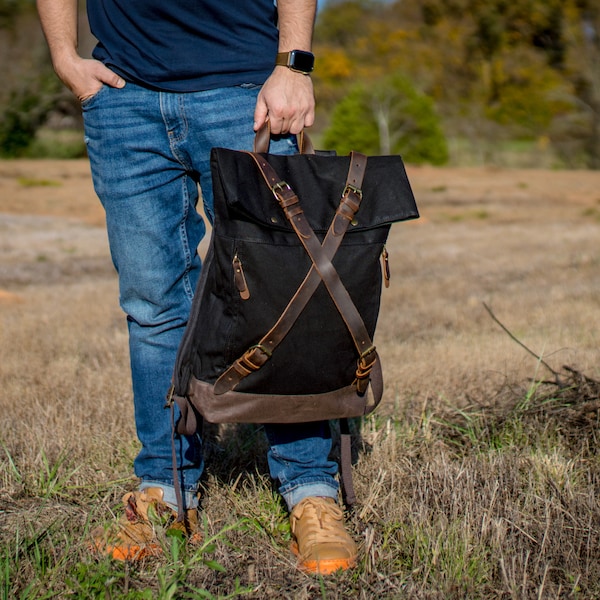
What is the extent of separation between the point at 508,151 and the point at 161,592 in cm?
2626

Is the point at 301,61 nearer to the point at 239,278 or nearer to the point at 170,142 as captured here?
the point at 170,142

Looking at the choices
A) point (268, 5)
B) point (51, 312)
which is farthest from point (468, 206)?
point (268, 5)

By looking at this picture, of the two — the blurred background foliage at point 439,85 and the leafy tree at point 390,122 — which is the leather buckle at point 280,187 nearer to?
the blurred background foliage at point 439,85

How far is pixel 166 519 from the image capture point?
7.70ft

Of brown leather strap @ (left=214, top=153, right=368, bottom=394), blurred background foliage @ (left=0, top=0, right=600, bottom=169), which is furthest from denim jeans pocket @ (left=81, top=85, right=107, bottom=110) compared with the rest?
blurred background foliage @ (left=0, top=0, right=600, bottom=169)

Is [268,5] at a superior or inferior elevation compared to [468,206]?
superior

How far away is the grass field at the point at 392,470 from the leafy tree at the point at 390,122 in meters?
19.9

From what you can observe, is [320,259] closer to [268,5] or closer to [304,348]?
[304,348]

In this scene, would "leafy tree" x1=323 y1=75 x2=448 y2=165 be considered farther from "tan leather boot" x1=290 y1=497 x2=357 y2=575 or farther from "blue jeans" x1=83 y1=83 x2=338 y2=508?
"tan leather boot" x1=290 y1=497 x2=357 y2=575

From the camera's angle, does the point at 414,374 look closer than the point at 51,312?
Yes

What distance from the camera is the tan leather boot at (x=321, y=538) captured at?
6.98 feet

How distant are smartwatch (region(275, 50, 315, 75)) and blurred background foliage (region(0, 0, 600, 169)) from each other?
19399 millimetres

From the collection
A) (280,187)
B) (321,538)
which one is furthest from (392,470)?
(280,187)

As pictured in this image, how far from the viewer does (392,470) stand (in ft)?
8.52
